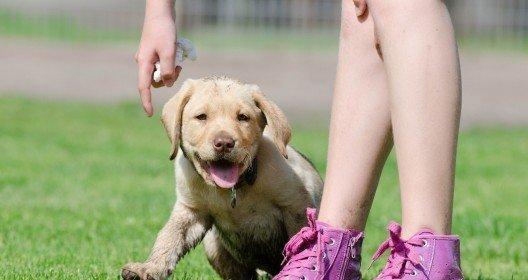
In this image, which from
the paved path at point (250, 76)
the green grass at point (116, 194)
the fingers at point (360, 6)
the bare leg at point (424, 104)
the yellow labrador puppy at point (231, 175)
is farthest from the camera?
the paved path at point (250, 76)

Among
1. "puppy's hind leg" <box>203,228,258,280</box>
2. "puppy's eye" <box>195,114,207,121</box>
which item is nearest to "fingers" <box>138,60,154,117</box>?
"puppy's eye" <box>195,114,207,121</box>

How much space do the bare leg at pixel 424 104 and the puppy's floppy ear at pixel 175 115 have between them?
0.97 metres

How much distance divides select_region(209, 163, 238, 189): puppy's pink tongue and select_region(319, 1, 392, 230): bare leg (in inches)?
17.2

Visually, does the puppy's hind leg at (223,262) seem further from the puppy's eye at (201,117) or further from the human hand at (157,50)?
the human hand at (157,50)

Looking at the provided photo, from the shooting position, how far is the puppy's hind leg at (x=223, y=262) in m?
4.40

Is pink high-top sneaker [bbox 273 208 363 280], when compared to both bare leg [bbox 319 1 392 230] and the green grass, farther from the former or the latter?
the green grass

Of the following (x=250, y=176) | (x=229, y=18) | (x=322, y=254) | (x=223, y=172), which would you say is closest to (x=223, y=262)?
(x=250, y=176)

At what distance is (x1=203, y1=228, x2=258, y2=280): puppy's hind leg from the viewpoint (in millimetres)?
4398

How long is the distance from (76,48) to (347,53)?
1366 cm

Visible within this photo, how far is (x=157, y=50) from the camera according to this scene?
3363 mm

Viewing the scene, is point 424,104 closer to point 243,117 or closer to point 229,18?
point 243,117

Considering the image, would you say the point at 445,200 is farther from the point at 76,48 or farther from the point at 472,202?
the point at 76,48

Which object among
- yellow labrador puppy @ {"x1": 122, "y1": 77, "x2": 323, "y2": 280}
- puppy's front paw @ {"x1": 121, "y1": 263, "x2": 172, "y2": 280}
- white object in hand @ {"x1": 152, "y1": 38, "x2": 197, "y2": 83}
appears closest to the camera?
white object in hand @ {"x1": 152, "y1": 38, "x2": 197, "y2": 83}

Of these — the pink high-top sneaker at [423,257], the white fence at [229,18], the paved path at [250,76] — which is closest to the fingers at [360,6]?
the pink high-top sneaker at [423,257]
